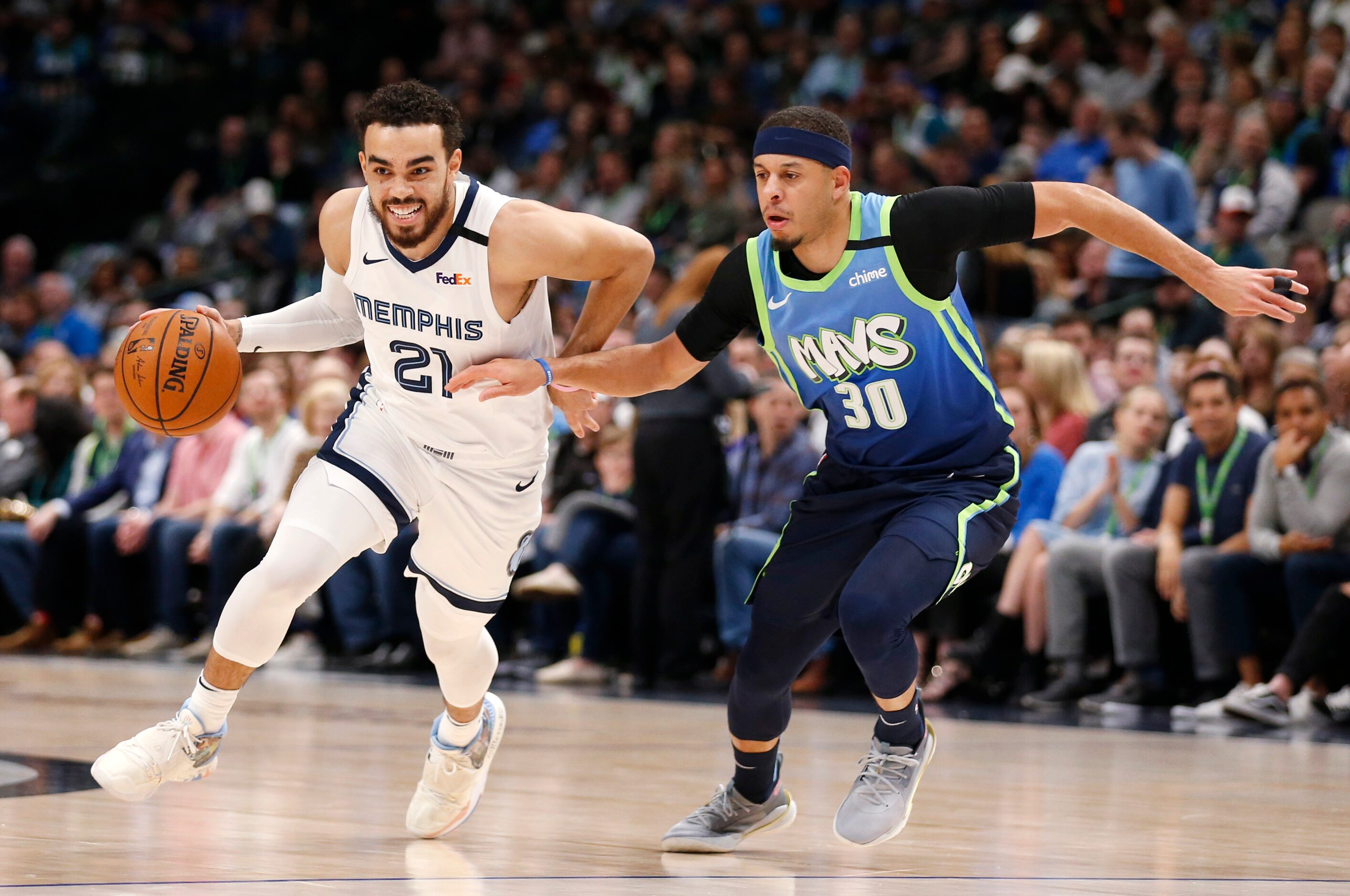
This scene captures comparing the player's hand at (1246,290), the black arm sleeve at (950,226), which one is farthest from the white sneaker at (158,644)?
the player's hand at (1246,290)

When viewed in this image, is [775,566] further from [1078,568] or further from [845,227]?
[1078,568]

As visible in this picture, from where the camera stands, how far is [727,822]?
178 inches

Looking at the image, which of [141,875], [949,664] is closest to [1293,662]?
[949,664]

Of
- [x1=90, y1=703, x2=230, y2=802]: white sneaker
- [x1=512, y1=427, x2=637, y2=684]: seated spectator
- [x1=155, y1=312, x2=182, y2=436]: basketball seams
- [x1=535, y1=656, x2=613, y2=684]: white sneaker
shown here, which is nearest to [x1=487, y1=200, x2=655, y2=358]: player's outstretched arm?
[x1=155, y1=312, x2=182, y2=436]: basketball seams

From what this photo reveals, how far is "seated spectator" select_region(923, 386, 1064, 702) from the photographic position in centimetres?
892

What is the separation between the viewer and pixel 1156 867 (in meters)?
4.12

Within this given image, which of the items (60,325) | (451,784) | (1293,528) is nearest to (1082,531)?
(1293,528)

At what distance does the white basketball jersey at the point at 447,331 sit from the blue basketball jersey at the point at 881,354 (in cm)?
71

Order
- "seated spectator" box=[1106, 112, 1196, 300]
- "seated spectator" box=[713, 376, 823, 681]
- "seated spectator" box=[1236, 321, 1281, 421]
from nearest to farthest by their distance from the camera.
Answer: "seated spectator" box=[1236, 321, 1281, 421]
"seated spectator" box=[713, 376, 823, 681]
"seated spectator" box=[1106, 112, 1196, 300]

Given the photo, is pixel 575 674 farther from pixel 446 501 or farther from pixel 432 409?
pixel 432 409

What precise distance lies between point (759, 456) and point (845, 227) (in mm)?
5245

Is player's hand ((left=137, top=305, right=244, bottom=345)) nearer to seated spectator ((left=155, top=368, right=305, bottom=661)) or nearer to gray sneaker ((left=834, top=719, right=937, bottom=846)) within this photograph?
gray sneaker ((left=834, top=719, right=937, bottom=846))

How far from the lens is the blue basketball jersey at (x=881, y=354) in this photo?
4.32 metres

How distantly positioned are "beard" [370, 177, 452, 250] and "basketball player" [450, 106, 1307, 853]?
0.40m
